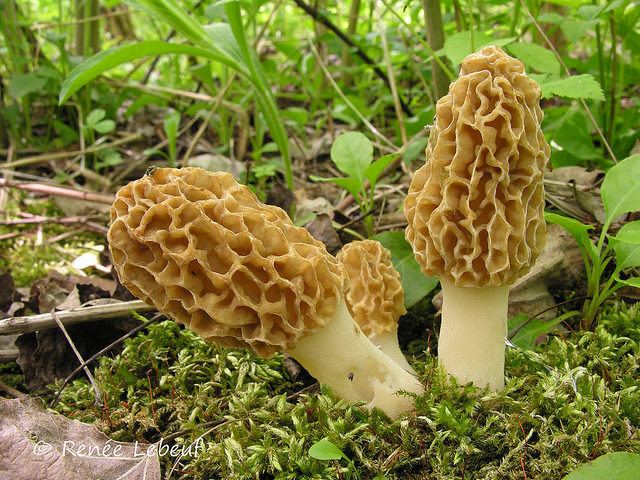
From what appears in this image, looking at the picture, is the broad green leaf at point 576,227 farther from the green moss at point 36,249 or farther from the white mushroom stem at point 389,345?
the green moss at point 36,249

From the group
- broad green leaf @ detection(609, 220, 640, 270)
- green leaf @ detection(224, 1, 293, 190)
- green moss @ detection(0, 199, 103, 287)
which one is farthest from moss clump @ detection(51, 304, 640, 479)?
green leaf @ detection(224, 1, 293, 190)

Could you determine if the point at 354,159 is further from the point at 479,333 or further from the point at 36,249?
the point at 36,249

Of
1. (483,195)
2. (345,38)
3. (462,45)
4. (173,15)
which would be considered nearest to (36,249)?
(173,15)

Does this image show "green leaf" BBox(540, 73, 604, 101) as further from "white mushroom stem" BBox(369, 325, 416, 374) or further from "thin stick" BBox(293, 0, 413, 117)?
"thin stick" BBox(293, 0, 413, 117)

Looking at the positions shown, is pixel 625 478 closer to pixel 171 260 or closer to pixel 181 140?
pixel 171 260

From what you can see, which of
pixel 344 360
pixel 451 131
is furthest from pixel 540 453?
pixel 451 131
